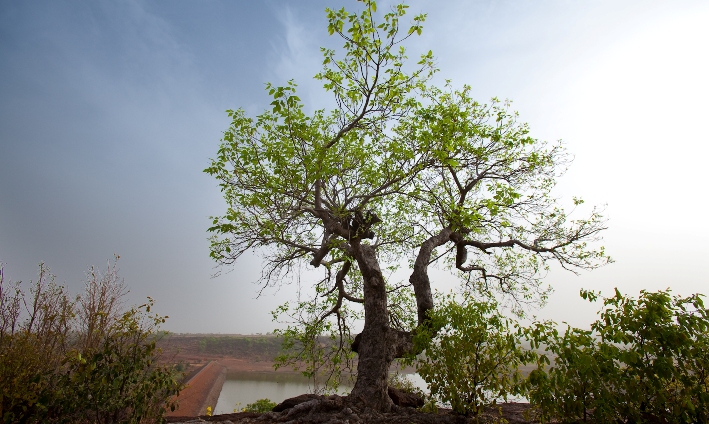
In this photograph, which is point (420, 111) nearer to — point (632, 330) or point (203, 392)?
point (632, 330)

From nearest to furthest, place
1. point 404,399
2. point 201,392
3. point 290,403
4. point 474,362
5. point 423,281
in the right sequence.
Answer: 1. point 474,362
2. point 290,403
3. point 404,399
4. point 423,281
5. point 201,392

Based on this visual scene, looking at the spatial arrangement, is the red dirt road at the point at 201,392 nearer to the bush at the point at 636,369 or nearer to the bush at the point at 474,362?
the bush at the point at 474,362

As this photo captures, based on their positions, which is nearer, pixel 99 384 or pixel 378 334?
pixel 99 384

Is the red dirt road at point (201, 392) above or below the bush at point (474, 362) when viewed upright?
below

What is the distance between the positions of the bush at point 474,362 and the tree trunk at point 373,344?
1562 mm

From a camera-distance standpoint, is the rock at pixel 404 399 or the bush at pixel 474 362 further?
the rock at pixel 404 399

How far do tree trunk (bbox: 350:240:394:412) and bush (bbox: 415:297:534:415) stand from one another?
1562 millimetres

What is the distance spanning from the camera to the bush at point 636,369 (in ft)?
10.5

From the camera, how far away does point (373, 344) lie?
698cm

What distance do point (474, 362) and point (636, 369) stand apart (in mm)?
1805

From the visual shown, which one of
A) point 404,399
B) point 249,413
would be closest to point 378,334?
point 404,399

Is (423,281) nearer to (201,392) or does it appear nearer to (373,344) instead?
A: (373,344)

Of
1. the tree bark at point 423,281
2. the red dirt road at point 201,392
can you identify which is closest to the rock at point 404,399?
the tree bark at point 423,281

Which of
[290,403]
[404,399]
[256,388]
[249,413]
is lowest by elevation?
[256,388]
